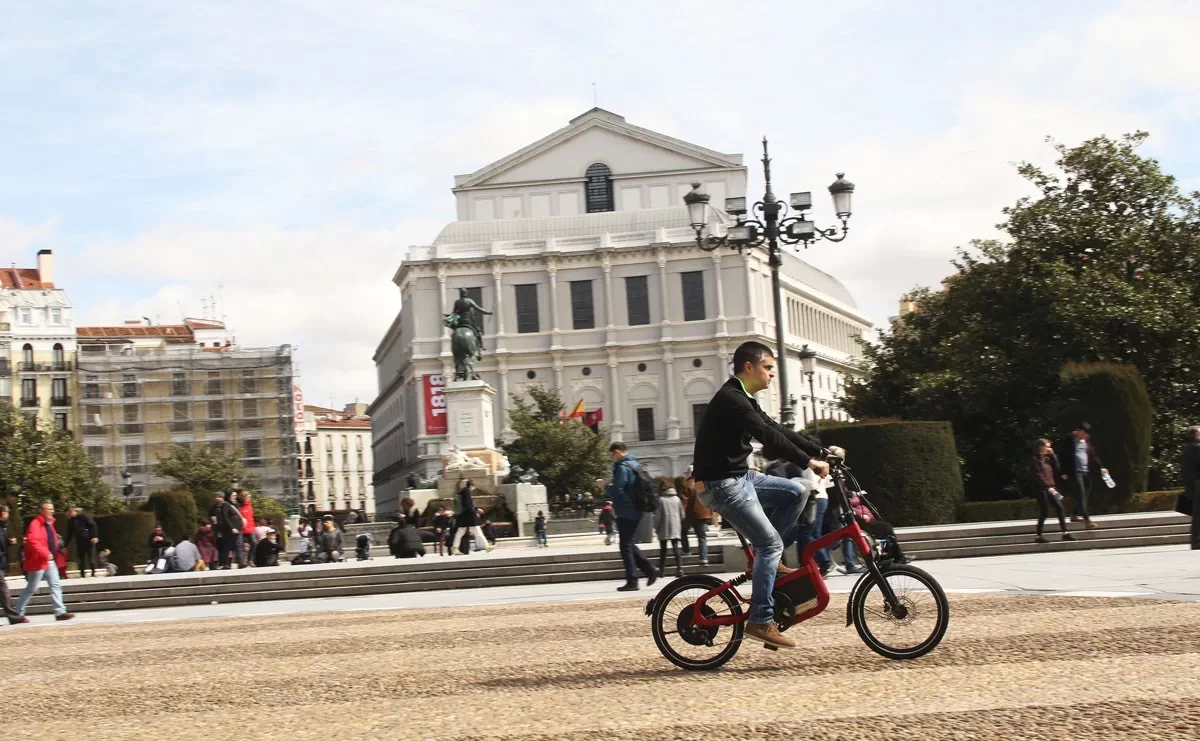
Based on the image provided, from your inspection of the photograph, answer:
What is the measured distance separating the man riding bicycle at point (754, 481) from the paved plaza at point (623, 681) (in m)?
0.46

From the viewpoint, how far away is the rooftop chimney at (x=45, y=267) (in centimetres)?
9738

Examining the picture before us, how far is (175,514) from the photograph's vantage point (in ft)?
116

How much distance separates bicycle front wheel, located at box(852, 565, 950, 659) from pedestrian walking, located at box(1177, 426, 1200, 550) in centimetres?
1039

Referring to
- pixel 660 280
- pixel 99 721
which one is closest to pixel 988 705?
pixel 99 721

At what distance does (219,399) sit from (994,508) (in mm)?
72639

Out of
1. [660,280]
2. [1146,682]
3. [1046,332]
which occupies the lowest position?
[1146,682]

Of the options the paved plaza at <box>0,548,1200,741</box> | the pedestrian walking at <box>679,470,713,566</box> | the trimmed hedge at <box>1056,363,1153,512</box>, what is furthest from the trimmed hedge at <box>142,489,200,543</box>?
the paved plaza at <box>0,548,1200,741</box>

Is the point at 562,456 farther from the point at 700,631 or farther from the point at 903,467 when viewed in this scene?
the point at 700,631

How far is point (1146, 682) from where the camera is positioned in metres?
6.82

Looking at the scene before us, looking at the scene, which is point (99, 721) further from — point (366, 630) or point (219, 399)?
point (219, 399)

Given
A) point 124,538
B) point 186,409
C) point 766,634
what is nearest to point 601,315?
point 186,409

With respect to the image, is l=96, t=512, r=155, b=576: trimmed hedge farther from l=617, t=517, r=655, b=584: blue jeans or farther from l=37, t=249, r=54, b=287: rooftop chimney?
l=37, t=249, r=54, b=287: rooftop chimney

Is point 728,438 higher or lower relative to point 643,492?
higher

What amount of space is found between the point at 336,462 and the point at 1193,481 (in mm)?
132701
